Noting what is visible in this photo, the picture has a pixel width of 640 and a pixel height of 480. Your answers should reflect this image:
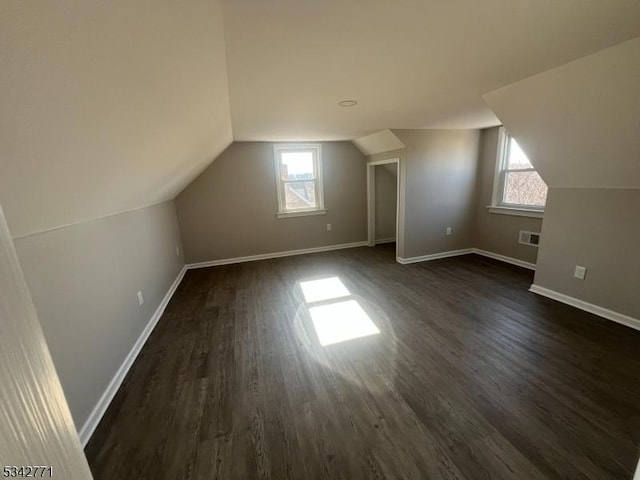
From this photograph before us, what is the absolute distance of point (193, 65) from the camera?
1.28 m

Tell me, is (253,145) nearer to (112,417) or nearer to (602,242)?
(112,417)

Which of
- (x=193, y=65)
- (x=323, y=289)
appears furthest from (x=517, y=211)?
(x=193, y=65)

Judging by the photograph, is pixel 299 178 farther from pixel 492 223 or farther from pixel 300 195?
pixel 492 223

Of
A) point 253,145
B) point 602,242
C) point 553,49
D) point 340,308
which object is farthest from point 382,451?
point 253,145

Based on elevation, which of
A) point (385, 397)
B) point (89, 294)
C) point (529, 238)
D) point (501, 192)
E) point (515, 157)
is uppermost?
point (515, 157)

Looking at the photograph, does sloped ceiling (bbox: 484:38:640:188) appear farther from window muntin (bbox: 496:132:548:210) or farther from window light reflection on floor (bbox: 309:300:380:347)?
window light reflection on floor (bbox: 309:300:380:347)

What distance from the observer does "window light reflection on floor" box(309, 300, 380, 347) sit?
7.73ft

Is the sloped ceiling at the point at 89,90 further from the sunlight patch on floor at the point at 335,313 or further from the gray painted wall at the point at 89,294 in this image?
the sunlight patch on floor at the point at 335,313

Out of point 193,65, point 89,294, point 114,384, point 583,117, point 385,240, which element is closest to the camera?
point 193,65

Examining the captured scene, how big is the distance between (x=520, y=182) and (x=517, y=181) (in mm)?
49

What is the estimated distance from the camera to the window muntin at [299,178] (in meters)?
4.61

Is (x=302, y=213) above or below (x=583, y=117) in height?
below

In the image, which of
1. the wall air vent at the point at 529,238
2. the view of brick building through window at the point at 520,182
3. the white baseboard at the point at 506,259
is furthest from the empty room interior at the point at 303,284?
the view of brick building through window at the point at 520,182

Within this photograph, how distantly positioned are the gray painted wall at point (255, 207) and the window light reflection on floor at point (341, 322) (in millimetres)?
2219
